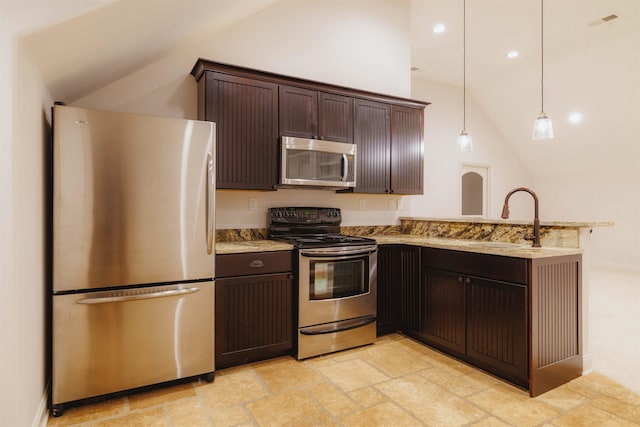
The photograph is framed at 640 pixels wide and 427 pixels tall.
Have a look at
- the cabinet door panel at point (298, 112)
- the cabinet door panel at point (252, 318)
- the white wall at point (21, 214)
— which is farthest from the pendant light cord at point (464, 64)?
the white wall at point (21, 214)

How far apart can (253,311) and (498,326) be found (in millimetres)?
1688

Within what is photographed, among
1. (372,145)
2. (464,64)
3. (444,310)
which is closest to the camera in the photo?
(444,310)

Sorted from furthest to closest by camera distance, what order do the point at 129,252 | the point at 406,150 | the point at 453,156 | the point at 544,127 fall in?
the point at 453,156
the point at 406,150
the point at 544,127
the point at 129,252

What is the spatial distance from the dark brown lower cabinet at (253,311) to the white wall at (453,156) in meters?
3.59

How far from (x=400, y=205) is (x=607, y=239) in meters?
5.14

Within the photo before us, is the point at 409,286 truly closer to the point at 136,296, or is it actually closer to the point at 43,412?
the point at 136,296

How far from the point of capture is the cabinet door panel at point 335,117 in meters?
3.26

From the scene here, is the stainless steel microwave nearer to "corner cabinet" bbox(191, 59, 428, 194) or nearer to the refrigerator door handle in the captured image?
"corner cabinet" bbox(191, 59, 428, 194)

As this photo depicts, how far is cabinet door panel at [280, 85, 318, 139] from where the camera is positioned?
308 centimetres

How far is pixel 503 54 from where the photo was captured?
5395 mm

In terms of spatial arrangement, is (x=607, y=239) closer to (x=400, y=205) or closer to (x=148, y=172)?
(x=400, y=205)

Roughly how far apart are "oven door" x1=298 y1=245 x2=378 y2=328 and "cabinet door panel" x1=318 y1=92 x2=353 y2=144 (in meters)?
1.06

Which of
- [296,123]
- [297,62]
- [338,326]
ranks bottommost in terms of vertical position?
[338,326]

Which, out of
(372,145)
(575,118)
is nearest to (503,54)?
(575,118)
